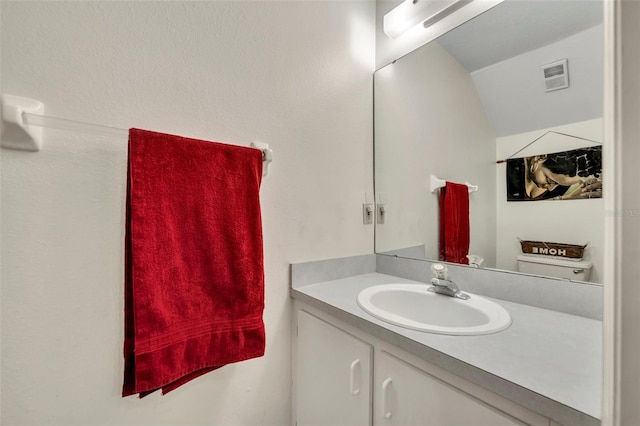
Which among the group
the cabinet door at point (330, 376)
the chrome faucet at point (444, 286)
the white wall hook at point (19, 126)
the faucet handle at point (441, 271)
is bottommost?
the cabinet door at point (330, 376)

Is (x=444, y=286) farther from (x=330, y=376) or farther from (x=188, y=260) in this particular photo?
(x=188, y=260)

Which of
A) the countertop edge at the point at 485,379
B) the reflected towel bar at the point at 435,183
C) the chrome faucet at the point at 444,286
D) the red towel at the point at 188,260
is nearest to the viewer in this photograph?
the countertop edge at the point at 485,379

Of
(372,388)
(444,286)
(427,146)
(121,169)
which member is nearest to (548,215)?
(444,286)

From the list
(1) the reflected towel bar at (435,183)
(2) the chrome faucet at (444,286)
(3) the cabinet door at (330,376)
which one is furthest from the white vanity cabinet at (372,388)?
(1) the reflected towel bar at (435,183)

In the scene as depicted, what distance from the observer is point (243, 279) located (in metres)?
0.78

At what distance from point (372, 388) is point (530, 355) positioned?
397 millimetres

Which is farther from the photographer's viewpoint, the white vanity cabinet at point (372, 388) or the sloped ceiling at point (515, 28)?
the sloped ceiling at point (515, 28)

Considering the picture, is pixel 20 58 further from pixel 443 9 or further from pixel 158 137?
pixel 443 9

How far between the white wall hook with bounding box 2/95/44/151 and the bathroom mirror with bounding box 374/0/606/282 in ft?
3.97

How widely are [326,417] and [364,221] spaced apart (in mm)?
800

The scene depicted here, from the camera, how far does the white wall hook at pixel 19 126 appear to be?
1.88ft

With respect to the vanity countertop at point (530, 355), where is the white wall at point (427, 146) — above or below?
above

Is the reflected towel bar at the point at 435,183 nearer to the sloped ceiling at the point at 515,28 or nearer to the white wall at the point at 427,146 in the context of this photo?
the white wall at the point at 427,146

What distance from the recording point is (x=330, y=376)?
34.0 inches
